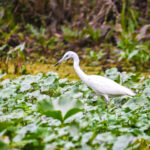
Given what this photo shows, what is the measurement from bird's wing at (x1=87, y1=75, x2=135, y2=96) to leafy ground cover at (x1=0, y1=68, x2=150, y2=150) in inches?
4.7

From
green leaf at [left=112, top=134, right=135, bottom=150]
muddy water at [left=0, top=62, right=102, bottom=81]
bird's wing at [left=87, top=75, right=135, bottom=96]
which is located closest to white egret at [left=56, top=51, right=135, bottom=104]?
bird's wing at [left=87, top=75, right=135, bottom=96]

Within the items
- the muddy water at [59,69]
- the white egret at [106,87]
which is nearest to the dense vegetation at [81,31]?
the muddy water at [59,69]

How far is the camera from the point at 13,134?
2.00 metres

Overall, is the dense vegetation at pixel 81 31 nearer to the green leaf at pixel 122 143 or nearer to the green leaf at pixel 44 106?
the green leaf at pixel 44 106

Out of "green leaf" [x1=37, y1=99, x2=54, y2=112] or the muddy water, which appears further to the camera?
the muddy water

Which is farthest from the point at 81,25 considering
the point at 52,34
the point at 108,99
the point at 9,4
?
the point at 108,99

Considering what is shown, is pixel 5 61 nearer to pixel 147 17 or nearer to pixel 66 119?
pixel 66 119

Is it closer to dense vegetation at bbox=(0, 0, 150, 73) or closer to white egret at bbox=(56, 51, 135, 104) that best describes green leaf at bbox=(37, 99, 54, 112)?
white egret at bbox=(56, 51, 135, 104)

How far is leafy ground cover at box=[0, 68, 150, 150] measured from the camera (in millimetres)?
1809

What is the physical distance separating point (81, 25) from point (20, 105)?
15.9 ft

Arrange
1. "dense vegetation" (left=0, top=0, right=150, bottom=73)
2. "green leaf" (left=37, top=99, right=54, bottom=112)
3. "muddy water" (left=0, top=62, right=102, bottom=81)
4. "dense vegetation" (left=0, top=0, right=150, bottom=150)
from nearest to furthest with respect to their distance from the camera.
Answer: "dense vegetation" (left=0, top=0, right=150, bottom=150) → "green leaf" (left=37, top=99, right=54, bottom=112) → "muddy water" (left=0, top=62, right=102, bottom=81) → "dense vegetation" (left=0, top=0, right=150, bottom=73)

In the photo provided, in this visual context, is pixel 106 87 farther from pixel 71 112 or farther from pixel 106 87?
pixel 71 112

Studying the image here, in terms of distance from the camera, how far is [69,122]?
7.02 feet

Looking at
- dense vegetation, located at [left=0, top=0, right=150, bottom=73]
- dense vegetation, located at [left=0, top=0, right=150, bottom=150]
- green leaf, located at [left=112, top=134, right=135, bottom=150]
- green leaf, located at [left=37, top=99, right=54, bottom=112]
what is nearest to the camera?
green leaf, located at [left=112, top=134, right=135, bottom=150]
